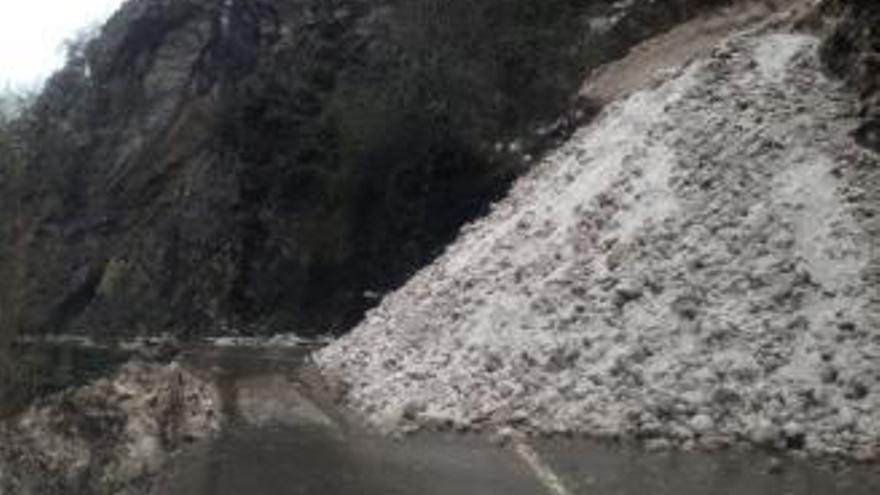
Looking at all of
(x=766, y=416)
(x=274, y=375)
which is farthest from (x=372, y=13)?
(x=766, y=416)

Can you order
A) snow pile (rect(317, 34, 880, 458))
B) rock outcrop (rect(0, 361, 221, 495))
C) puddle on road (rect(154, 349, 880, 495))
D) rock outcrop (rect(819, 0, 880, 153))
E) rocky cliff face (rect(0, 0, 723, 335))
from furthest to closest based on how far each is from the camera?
rocky cliff face (rect(0, 0, 723, 335)) < rock outcrop (rect(819, 0, 880, 153)) < snow pile (rect(317, 34, 880, 458)) < puddle on road (rect(154, 349, 880, 495)) < rock outcrop (rect(0, 361, 221, 495))

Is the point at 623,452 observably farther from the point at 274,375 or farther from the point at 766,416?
the point at 274,375

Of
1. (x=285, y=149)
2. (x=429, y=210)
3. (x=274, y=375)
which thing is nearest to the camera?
(x=274, y=375)

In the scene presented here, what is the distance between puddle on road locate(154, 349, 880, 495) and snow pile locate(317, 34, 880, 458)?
0.52 metres

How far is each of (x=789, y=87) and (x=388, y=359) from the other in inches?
318

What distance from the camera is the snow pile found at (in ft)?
54.3

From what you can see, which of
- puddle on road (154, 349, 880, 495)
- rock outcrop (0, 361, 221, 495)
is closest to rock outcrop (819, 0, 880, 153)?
puddle on road (154, 349, 880, 495)

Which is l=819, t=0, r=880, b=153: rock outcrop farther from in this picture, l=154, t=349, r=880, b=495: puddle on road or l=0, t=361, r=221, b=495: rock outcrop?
l=0, t=361, r=221, b=495: rock outcrop

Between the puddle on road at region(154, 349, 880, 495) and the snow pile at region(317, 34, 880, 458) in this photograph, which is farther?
the snow pile at region(317, 34, 880, 458)

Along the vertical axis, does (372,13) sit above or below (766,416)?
above

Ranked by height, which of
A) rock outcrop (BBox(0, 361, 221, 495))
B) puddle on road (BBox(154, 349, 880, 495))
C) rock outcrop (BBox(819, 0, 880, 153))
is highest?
rock outcrop (BBox(819, 0, 880, 153))

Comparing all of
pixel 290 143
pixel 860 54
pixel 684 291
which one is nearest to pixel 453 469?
pixel 684 291

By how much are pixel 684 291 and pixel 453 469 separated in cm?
407

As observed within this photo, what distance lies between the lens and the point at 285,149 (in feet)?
177
